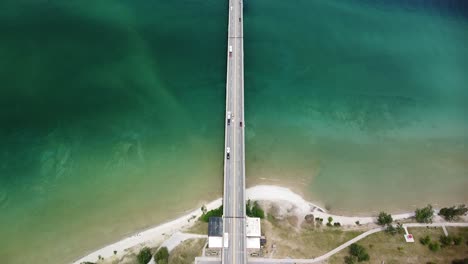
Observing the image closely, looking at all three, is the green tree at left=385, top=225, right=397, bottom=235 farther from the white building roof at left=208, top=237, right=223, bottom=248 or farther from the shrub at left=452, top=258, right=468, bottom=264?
the white building roof at left=208, top=237, right=223, bottom=248

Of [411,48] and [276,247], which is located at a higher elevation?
[411,48]

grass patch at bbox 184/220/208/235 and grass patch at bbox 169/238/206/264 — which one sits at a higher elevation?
grass patch at bbox 184/220/208/235

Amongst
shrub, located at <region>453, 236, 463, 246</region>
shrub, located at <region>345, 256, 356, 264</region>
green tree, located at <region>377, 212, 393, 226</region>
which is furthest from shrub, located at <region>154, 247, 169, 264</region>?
shrub, located at <region>453, 236, 463, 246</region>

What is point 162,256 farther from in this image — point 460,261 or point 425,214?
point 460,261

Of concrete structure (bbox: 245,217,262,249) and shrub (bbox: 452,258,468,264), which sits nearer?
concrete structure (bbox: 245,217,262,249)

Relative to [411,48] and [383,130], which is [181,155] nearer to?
[383,130]

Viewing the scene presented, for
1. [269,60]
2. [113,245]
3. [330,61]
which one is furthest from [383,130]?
[113,245]
